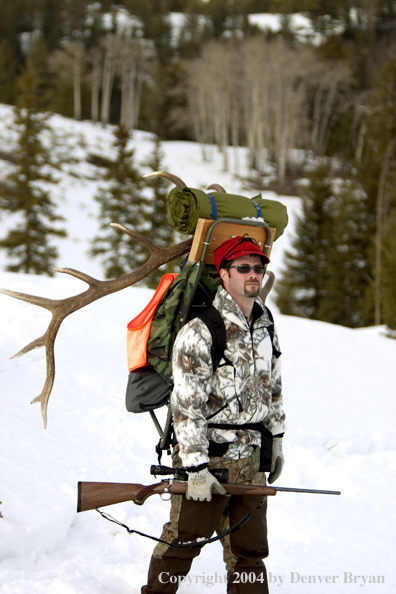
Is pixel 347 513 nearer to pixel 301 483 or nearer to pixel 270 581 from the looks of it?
pixel 301 483

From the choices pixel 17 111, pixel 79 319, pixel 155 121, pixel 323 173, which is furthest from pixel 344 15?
pixel 79 319

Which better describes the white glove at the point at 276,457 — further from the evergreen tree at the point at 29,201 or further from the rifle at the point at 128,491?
the evergreen tree at the point at 29,201

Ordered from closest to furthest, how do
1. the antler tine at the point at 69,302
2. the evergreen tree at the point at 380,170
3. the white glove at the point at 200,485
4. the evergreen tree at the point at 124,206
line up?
the white glove at the point at 200,485, the antler tine at the point at 69,302, the evergreen tree at the point at 380,170, the evergreen tree at the point at 124,206

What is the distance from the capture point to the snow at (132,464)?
3508mm

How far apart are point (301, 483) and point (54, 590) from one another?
95.5 inches

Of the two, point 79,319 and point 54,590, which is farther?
point 79,319

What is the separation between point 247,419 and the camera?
2.71 meters

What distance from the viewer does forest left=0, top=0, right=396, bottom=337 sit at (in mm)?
22500

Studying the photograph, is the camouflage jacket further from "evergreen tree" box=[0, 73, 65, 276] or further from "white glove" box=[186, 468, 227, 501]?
"evergreen tree" box=[0, 73, 65, 276]

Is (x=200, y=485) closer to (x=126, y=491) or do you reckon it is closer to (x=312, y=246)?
(x=126, y=491)

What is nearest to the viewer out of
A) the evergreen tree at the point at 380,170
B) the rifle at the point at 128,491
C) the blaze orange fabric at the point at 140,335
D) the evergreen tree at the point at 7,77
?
the rifle at the point at 128,491

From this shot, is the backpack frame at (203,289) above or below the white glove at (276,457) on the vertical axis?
above

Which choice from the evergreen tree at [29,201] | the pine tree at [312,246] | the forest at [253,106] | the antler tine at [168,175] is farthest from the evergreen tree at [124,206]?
the antler tine at [168,175]

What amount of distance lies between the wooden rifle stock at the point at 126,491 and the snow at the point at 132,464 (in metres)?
Result: 0.68
